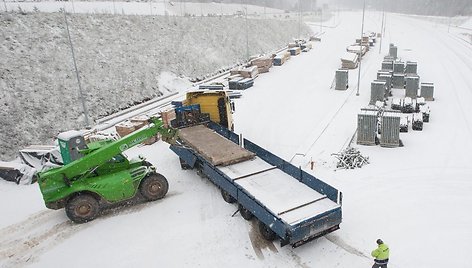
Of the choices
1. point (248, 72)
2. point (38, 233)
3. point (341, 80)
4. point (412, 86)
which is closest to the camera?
point (38, 233)

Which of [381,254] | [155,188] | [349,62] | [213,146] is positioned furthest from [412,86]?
[155,188]

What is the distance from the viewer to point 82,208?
11.5 meters

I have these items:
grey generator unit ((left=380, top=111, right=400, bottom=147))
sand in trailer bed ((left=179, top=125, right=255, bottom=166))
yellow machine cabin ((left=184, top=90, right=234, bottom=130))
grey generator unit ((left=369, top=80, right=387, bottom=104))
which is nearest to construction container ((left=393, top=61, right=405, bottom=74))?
grey generator unit ((left=369, top=80, right=387, bottom=104))

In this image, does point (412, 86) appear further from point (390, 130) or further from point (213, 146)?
point (213, 146)

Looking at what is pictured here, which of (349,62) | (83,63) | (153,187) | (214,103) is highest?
(83,63)

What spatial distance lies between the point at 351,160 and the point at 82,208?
33.7 ft

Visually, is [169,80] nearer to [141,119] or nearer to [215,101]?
[141,119]

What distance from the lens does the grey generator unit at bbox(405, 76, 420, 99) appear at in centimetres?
2419

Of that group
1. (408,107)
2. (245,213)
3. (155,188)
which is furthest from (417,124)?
(155,188)

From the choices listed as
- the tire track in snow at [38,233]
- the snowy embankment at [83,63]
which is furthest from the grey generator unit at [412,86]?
the tire track in snow at [38,233]

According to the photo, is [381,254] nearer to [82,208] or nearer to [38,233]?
[82,208]

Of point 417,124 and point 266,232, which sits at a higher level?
point 417,124

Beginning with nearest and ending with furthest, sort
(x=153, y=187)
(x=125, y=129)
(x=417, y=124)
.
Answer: (x=153, y=187) < (x=125, y=129) < (x=417, y=124)

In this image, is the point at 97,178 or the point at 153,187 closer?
the point at 97,178
